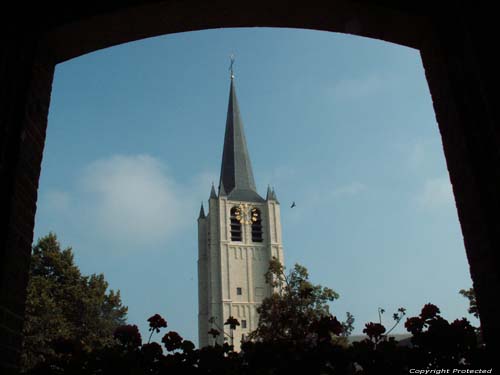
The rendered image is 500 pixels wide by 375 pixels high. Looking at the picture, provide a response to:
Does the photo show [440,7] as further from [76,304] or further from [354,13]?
[76,304]

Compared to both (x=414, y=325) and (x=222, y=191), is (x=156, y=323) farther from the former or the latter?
(x=222, y=191)

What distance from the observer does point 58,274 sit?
3106 cm

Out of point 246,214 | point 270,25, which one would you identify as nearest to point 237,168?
point 246,214

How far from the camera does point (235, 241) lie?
199 feet

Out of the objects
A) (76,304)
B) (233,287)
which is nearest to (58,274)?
(76,304)

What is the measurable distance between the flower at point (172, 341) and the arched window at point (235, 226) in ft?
191

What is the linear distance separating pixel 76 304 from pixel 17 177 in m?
30.9

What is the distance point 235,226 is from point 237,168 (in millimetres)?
7436

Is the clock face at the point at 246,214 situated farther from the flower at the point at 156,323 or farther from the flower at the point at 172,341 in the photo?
the flower at the point at 172,341

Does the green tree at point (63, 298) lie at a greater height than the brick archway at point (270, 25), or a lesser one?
greater

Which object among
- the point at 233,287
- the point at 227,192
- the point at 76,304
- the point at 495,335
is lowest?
the point at 495,335

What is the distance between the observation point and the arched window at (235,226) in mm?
61094

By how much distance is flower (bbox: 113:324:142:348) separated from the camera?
8.26ft

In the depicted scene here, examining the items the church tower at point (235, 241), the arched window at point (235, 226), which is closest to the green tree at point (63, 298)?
the church tower at point (235, 241)
